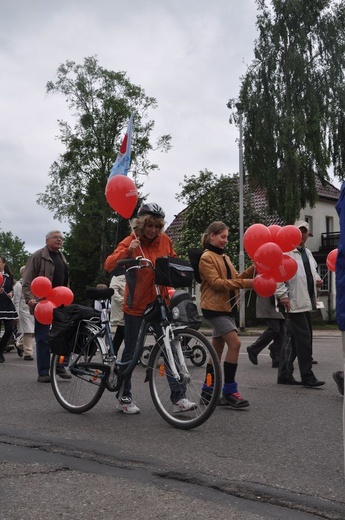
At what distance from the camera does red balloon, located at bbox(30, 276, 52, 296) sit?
8.73 meters

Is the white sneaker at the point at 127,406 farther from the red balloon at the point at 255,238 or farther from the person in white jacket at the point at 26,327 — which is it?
the person in white jacket at the point at 26,327

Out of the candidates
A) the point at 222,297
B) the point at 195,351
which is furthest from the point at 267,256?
the point at 195,351

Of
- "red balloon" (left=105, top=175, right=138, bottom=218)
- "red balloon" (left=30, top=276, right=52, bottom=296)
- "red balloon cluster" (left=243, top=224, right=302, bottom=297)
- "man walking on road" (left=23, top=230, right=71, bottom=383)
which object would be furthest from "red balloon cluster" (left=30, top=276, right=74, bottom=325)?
"red balloon cluster" (left=243, top=224, right=302, bottom=297)

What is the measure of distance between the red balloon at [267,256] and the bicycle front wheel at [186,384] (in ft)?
5.43

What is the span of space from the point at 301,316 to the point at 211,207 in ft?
92.0

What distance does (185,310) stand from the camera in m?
5.93

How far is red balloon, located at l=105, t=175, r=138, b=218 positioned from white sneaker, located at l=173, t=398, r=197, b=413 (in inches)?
88.1

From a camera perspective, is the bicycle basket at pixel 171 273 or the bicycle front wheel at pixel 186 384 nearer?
the bicycle front wheel at pixel 186 384

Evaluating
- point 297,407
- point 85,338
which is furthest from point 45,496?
point 297,407

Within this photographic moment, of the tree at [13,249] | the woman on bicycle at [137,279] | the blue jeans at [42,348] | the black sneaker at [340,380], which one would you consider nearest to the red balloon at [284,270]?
the black sneaker at [340,380]

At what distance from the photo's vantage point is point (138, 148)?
49.3 meters

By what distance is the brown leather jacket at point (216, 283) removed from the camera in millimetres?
6535

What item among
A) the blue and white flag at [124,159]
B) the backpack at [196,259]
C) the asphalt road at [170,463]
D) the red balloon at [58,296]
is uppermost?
the blue and white flag at [124,159]

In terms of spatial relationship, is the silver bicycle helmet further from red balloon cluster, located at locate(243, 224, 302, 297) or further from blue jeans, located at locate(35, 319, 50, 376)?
blue jeans, located at locate(35, 319, 50, 376)
